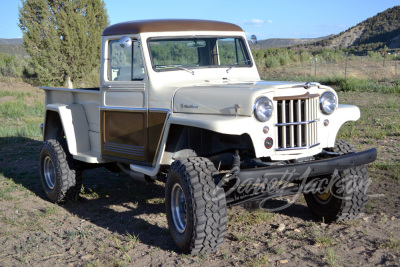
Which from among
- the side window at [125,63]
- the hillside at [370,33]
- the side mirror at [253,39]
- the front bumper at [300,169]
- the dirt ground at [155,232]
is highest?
the hillside at [370,33]

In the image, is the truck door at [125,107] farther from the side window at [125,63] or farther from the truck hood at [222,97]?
the truck hood at [222,97]

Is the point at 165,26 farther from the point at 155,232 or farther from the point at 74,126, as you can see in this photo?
the point at 155,232

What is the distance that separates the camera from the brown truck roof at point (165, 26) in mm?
4969

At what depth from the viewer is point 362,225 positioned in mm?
4703

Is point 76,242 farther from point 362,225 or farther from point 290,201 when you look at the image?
point 362,225

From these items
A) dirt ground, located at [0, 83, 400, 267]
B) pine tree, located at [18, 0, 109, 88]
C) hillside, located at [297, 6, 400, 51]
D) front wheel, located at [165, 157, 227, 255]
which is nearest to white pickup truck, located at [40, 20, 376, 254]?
front wheel, located at [165, 157, 227, 255]

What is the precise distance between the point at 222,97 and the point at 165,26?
132cm

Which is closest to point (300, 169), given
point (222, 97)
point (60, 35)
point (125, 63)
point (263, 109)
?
point (263, 109)

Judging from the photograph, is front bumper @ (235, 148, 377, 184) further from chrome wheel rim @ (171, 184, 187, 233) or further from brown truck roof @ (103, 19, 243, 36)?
brown truck roof @ (103, 19, 243, 36)

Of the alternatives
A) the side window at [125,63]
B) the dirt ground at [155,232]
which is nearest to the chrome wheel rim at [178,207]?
the dirt ground at [155,232]

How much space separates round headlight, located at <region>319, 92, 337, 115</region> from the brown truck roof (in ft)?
5.36

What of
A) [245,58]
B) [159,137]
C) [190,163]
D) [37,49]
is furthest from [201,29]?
[37,49]

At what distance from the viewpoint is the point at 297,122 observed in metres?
4.13

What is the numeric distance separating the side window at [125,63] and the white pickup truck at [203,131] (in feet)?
0.04
